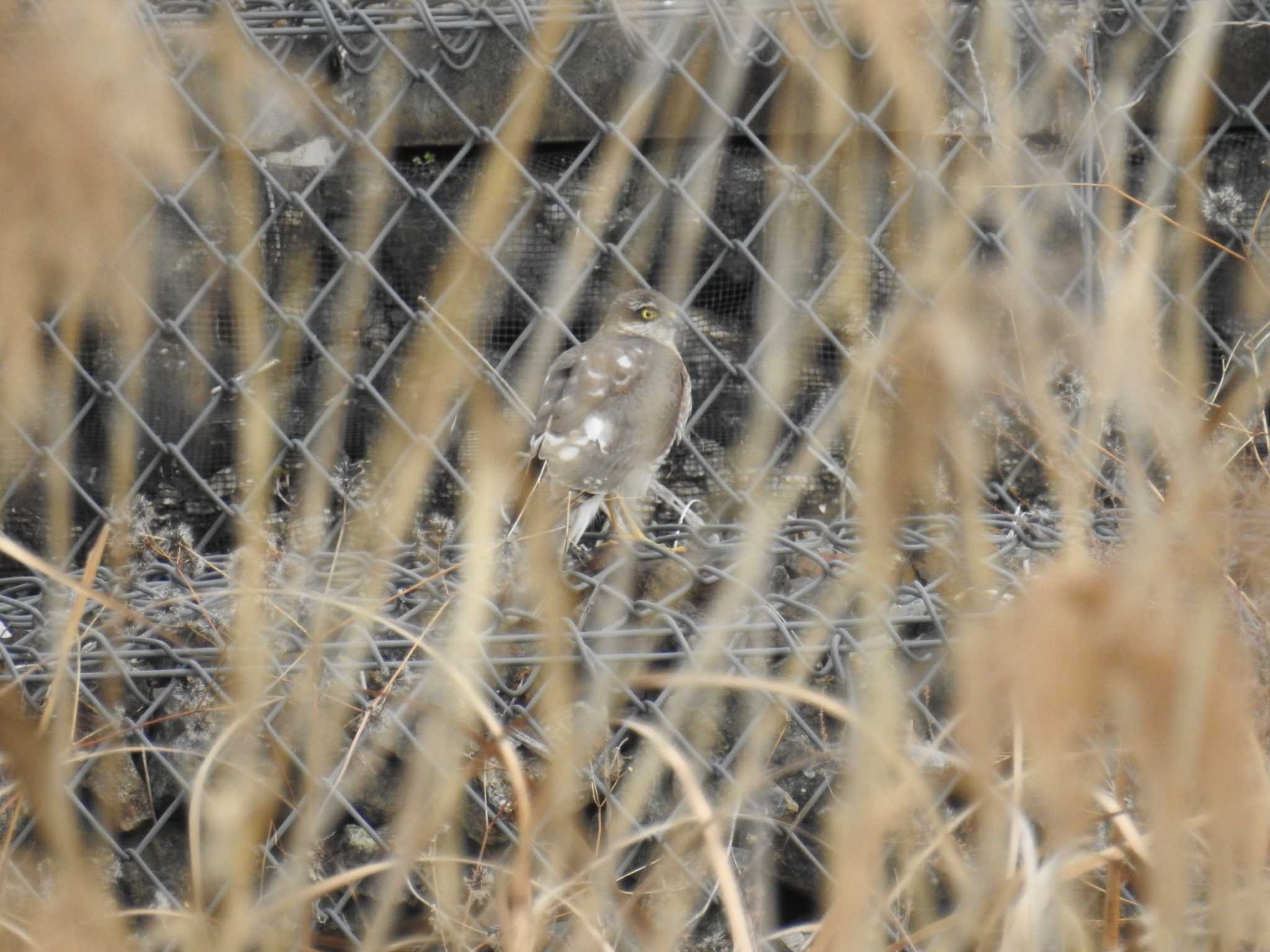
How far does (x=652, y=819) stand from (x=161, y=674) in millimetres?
841

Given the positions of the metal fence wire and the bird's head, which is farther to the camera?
the bird's head

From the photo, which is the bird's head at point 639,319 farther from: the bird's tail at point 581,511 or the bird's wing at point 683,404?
the bird's tail at point 581,511

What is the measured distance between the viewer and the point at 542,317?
81.7 inches

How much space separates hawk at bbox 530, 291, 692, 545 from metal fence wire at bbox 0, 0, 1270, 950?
0.13 metres

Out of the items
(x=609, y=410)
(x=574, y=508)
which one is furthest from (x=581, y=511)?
(x=609, y=410)

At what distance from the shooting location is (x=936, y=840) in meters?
0.76

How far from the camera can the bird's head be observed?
296 cm

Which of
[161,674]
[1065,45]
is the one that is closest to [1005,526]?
[1065,45]

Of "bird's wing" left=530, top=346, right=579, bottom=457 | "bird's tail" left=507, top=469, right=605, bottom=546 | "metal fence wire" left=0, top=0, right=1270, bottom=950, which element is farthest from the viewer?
"bird's wing" left=530, top=346, right=579, bottom=457

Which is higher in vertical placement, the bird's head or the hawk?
the bird's head

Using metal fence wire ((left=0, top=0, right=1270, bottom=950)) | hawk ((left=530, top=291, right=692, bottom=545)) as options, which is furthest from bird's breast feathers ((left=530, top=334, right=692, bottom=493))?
metal fence wire ((left=0, top=0, right=1270, bottom=950))

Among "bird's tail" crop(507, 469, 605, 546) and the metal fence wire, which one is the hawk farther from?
the metal fence wire

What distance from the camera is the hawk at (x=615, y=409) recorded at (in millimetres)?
2727

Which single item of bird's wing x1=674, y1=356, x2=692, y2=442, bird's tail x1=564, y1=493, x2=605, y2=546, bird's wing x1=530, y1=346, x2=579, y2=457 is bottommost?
bird's tail x1=564, y1=493, x2=605, y2=546
